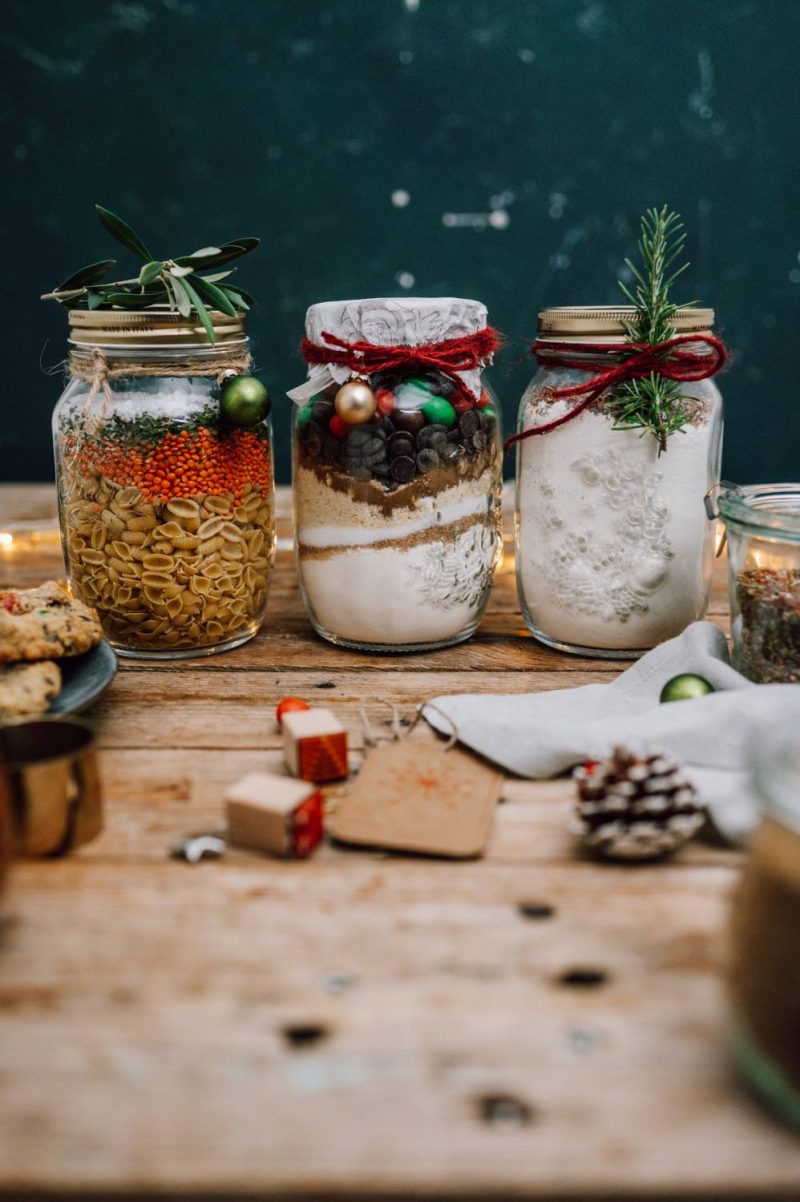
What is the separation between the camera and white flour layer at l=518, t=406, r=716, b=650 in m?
1.03

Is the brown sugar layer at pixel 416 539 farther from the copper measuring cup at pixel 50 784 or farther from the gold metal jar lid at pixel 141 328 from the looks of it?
the copper measuring cup at pixel 50 784

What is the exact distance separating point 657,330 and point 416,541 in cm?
31

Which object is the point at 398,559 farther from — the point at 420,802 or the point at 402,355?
the point at 420,802

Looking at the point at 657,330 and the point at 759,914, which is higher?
the point at 657,330

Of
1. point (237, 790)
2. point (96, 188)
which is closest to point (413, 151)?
point (96, 188)

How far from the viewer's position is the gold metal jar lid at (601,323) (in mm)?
1014

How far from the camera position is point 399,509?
1.03 metres

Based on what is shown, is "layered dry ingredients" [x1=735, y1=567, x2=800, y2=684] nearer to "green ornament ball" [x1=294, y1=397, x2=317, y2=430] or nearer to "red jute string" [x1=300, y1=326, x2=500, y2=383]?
"red jute string" [x1=300, y1=326, x2=500, y2=383]

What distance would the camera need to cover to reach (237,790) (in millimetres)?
699

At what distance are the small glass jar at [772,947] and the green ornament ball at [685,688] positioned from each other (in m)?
0.38

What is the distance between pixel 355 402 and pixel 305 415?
0.11 metres

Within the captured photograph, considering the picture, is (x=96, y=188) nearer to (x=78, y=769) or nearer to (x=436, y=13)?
(x=436, y=13)

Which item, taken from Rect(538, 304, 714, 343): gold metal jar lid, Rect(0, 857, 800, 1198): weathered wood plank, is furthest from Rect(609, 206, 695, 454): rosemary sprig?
Rect(0, 857, 800, 1198): weathered wood plank

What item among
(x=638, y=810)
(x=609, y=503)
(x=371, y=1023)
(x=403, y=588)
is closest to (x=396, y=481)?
(x=403, y=588)
